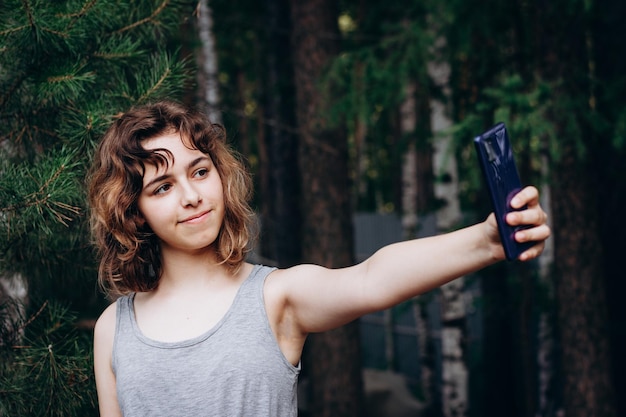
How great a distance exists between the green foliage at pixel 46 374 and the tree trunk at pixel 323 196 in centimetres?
412

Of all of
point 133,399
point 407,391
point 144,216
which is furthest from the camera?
point 407,391

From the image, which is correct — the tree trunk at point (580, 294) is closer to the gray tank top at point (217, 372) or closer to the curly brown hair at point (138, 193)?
the curly brown hair at point (138, 193)

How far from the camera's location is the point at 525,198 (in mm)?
1560

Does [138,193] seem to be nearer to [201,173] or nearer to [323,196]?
[201,173]

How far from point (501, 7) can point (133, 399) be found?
5.15m

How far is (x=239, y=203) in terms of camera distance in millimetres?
2334

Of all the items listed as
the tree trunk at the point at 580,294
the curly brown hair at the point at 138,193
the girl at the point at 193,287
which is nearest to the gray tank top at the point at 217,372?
the girl at the point at 193,287

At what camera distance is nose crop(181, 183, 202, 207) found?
2.12 metres

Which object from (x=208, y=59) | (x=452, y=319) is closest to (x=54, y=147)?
(x=208, y=59)

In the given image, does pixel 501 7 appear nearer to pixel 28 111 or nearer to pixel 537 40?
→ pixel 537 40

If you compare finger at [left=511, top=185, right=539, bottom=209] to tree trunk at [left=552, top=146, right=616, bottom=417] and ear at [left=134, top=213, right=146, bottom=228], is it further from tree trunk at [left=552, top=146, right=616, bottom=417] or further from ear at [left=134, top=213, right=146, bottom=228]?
tree trunk at [left=552, top=146, right=616, bottom=417]

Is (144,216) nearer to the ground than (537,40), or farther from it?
nearer to the ground

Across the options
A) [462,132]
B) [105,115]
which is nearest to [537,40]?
[462,132]

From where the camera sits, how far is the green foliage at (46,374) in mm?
2531
